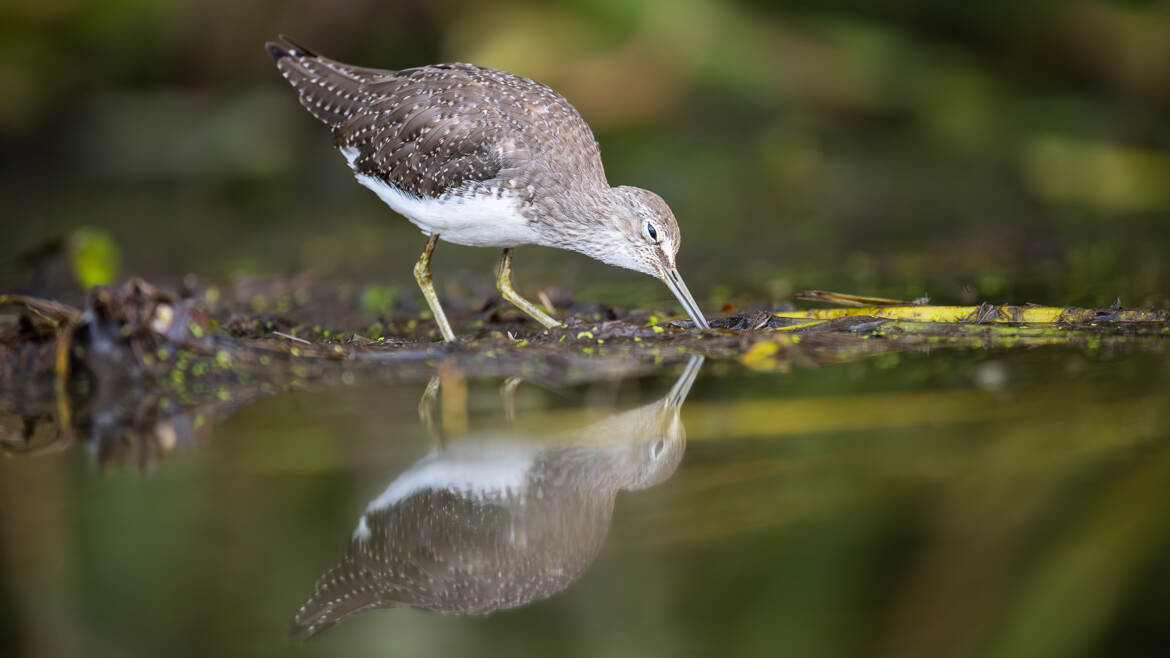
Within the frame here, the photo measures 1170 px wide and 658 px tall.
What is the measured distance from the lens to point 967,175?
1366 cm

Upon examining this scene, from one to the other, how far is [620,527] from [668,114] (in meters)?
11.9

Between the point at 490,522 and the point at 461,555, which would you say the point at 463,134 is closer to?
the point at 490,522

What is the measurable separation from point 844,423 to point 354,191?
38.8 ft

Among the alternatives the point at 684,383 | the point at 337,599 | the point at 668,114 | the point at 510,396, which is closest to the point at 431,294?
the point at 510,396

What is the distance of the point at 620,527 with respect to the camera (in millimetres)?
3537

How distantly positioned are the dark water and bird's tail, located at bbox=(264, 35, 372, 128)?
3.27m

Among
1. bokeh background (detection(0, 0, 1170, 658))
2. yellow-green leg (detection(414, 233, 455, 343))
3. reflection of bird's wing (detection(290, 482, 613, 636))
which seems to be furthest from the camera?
yellow-green leg (detection(414, 233, 455, 343))

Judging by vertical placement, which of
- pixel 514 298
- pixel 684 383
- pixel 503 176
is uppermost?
pixel 503 176

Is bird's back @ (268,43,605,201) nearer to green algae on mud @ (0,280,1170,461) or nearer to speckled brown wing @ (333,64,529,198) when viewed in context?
speckled brown wing @ (333,64,529,198)

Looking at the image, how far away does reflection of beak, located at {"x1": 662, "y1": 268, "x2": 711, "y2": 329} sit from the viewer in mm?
6188

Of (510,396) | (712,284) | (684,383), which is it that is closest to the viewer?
(510,396)

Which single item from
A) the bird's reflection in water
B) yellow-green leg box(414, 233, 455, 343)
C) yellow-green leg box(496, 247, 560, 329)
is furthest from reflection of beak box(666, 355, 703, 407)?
yellow-green leg box(414, 233, 455, 343)

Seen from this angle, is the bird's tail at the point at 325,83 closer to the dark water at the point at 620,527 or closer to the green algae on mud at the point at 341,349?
the green algae on mud at the point at 341,349

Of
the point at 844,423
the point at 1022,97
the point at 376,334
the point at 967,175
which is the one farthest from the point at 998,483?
the point at 1022,97
